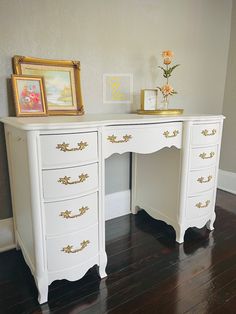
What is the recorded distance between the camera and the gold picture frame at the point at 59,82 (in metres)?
1.64

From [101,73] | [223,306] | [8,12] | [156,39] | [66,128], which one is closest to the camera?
Result: [66,128]

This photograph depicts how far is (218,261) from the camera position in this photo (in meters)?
1.62

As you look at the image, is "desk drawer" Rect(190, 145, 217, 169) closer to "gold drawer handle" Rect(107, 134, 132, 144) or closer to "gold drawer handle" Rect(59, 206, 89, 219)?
"gold drawer handle" Rect(107, 134, 132, 144)

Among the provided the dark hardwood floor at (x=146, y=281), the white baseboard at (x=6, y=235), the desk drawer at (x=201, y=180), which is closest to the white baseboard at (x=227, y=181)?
the dark hardwood floor at (x=146, y=281)

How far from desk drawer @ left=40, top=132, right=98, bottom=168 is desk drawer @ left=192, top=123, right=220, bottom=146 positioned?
769mm

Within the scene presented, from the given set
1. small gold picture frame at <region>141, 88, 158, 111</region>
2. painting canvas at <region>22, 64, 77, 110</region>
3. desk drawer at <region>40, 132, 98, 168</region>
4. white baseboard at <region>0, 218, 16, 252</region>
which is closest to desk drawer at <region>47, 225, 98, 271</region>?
desk drawer at <region>40, 132, 98, 168</region>

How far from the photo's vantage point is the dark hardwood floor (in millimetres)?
1267

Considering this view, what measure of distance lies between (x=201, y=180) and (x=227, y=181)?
4.10 feet

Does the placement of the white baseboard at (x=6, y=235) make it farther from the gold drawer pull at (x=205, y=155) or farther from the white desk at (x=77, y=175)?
the gold drawer pull at (x=205, y=155)

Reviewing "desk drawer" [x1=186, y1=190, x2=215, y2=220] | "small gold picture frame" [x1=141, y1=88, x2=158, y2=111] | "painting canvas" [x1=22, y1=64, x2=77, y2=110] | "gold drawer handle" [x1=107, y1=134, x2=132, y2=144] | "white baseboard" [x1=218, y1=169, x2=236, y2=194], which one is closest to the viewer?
"gold drawer handle" [x1=107, y1=134, x2=132, y2=144]

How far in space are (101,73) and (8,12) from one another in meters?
0.70

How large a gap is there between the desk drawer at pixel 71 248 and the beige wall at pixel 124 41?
0.64m

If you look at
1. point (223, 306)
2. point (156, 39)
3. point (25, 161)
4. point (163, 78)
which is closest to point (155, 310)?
point (223, 306)

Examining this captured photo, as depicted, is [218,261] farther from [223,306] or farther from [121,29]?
[121,29]
